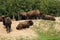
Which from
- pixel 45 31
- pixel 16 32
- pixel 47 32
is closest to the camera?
pixel 16 32

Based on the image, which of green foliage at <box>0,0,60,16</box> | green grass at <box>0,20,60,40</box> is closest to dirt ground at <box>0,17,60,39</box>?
green grass at <box>0,20,60,40</box>

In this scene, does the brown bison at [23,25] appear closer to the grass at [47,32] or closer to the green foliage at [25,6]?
the grass at [47,32]

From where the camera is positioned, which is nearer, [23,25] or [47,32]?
[47,32]

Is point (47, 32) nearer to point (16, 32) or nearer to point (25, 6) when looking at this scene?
point (16, 32)

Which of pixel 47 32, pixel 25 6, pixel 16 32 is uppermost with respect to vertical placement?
pixel 16 32

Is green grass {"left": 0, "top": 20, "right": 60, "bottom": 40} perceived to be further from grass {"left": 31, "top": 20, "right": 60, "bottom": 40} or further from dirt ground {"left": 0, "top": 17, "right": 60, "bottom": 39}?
dirt ground {"left": 0, "top": 17, "right": 60, "bottom": 39}

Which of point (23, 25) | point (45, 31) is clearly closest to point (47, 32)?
point (45, 31)

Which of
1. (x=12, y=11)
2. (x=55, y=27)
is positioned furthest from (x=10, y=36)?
(x=12, y=11)

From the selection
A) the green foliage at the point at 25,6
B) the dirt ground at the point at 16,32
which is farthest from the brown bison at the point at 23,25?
the green foliage at the point at 25,6

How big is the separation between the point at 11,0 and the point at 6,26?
41.7ft

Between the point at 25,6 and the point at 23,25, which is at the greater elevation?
the point at 23,25

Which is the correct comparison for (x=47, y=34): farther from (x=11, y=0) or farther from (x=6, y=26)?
(x=11, y=0)

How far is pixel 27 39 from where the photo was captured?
15.9 meters

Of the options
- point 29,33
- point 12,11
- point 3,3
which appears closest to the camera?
point 29,33
